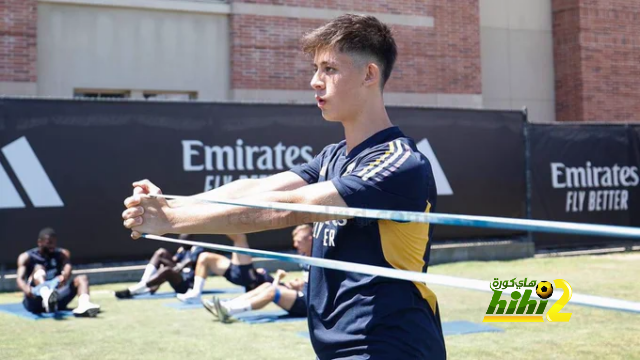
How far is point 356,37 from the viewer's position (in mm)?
3008

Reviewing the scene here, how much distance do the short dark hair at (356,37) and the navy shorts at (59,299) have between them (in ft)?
26.7

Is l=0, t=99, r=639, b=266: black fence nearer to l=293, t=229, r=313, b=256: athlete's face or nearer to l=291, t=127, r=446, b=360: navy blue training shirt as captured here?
l=293, t=229, r=313, b=256: athlete's face

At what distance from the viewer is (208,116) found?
1412 cm

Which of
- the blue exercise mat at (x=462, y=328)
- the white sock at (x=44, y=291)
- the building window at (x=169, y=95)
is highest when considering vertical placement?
the building window at (x=169, y=95)

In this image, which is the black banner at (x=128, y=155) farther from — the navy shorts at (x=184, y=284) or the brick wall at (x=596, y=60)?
the brick wall at (x=596, y=60)

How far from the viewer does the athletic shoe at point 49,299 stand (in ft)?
33.3

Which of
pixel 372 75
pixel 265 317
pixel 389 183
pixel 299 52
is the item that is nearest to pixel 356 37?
pixel 372 75

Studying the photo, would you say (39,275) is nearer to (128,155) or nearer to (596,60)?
(128,155)

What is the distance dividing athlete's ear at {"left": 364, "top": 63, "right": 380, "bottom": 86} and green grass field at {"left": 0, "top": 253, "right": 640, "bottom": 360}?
480 centimetres

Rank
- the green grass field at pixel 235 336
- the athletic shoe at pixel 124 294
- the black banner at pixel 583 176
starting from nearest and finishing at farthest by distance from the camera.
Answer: the green grass field at pixel 235 336 < the athletic shoe at pixel 124 294 < the black banner at pixel 583 176

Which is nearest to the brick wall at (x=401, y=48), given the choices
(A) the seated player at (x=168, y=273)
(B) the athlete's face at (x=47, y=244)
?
(A) the seated player at (x=168, y=273)

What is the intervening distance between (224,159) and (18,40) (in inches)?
243

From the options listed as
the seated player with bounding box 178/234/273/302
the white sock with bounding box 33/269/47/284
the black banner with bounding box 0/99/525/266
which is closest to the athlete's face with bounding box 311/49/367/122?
the seated player with bounding box 178/234/273/302

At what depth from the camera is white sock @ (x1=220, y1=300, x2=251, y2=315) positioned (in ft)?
31.4
